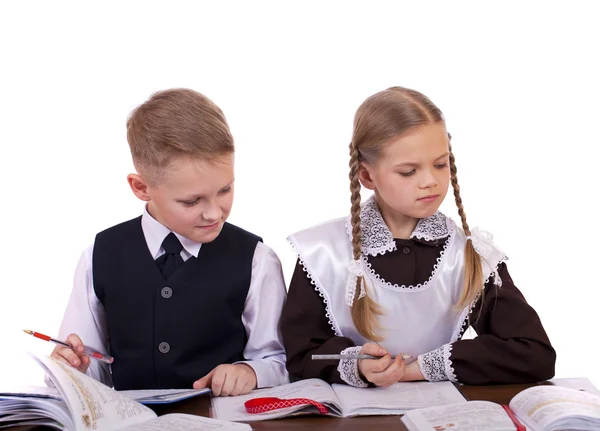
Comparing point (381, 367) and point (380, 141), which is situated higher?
point (380, 141)

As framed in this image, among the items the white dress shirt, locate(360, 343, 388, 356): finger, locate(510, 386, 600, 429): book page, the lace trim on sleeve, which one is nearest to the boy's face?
the white dress shirt

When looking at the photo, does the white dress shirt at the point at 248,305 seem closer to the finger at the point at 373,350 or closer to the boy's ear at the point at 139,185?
the boy's ear at the point at 139,185

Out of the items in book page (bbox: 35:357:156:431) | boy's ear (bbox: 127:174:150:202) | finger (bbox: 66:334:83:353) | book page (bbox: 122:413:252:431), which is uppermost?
boy's ear (bbox: 127:174:150:202)

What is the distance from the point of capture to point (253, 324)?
8.09 ft

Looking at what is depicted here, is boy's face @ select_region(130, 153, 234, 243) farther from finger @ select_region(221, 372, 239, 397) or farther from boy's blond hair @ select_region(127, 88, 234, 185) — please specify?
finger @ select_region(221, 372, 239, 397)

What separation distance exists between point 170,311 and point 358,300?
52 centimetres

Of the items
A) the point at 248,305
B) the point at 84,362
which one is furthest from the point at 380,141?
the point at 84,362

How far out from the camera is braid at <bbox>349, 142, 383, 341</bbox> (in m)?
2.37

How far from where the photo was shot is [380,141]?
229 cm

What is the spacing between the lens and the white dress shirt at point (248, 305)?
2.44 m

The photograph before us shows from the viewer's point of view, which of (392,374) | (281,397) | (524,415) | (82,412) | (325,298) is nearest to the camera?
(82,412)

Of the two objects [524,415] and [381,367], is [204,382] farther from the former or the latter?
[524,415]

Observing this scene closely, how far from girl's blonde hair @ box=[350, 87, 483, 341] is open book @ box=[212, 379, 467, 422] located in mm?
228

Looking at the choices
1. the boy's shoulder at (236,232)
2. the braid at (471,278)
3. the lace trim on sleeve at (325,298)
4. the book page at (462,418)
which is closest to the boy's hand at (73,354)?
the boy's shoulder at (236,232)
